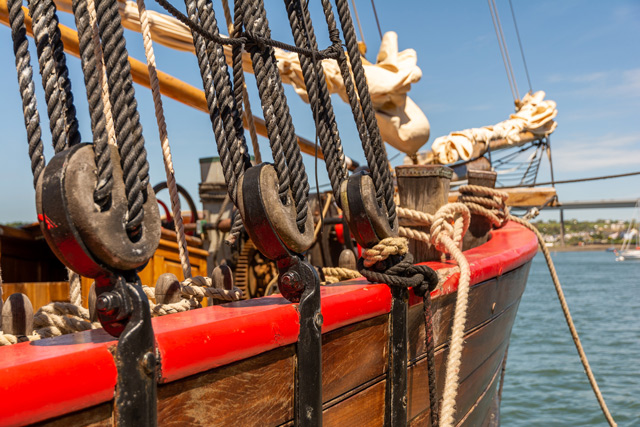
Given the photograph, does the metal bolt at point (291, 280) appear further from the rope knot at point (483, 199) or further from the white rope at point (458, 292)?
the rope knot at point (483, 199)

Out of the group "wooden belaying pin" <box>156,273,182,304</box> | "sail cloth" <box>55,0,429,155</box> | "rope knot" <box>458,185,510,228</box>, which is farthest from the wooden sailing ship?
"sail cloth" <box>55,0,429,155</box>

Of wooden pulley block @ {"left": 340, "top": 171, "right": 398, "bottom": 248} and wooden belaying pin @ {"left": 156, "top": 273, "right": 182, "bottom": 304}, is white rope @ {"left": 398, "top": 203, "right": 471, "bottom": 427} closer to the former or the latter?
wooden pulley block @ {"left": 340, "top": 171, "right": 398, "bottom": 248}

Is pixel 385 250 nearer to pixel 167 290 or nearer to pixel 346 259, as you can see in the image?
pixel 167 290

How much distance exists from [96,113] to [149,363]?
1.27ft

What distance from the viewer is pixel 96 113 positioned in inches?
35.0

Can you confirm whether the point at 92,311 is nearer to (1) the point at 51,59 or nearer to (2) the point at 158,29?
(1) the point at 51,59

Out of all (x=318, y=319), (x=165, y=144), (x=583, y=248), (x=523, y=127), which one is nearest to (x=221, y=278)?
(x=165, y=144)

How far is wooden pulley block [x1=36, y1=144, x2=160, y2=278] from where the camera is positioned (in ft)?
2.69

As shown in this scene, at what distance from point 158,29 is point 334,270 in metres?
2.56

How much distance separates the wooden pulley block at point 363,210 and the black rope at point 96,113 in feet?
2.42

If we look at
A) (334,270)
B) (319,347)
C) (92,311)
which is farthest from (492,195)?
(92,311)

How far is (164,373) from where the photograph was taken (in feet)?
2.89

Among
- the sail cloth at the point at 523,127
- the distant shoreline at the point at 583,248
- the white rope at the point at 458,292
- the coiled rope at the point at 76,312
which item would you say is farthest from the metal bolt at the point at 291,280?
the distant shoreline at the point at 583,248

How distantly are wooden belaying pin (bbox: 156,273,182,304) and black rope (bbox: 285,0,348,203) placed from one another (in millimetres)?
473
